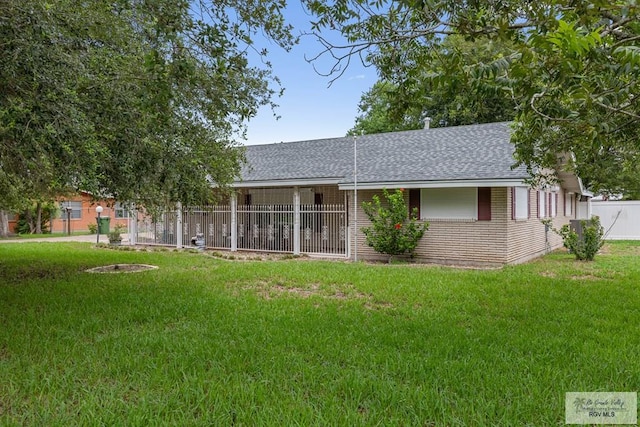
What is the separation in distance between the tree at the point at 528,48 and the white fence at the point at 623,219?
18.0 meters

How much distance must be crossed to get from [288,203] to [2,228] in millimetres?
18858

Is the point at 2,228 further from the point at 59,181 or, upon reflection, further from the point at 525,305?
the point at 525,305

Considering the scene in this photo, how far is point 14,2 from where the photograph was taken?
183 inches

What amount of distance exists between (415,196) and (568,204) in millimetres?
11177

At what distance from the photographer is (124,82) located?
580 centimetres

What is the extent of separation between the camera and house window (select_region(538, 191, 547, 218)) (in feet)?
50.5

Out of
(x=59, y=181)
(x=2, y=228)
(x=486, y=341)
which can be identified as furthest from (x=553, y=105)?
(x=2, y=228)

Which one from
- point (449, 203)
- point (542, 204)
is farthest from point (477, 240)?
point (542, 204)

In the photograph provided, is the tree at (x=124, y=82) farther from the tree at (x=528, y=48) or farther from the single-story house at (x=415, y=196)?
the single-story house at (x=415, y=196)

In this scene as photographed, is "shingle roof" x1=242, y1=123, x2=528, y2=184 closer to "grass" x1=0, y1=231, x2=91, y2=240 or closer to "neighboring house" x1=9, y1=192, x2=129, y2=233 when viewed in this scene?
"grass" x1=0, y1=231, x2=91, y2=240

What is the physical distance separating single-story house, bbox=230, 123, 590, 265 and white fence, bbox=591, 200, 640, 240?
4.26 meters

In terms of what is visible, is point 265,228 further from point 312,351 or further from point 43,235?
point 43,235

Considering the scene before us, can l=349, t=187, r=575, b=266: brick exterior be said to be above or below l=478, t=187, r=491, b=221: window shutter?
below

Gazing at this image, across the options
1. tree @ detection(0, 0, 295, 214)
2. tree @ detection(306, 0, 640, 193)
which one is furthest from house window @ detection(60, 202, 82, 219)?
tree @ detection(306, 0, 640, 193)
